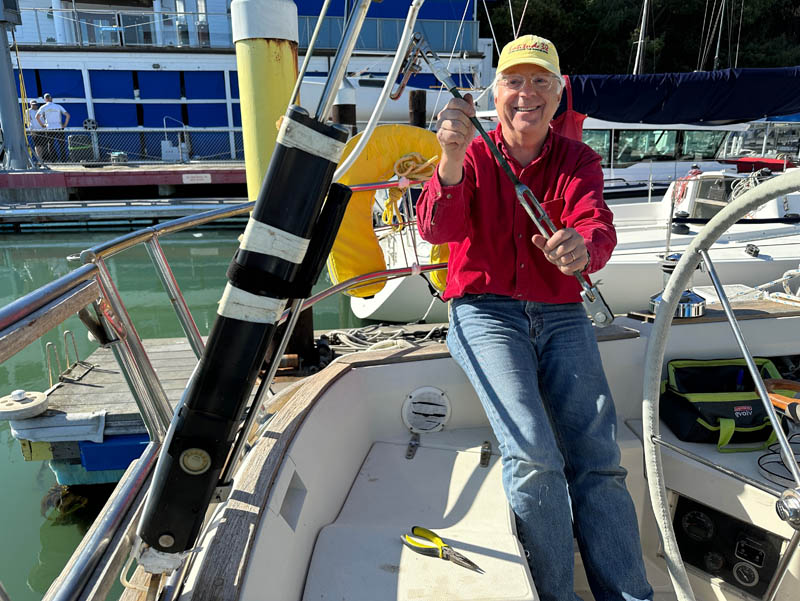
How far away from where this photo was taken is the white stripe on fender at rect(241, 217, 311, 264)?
0.95 m

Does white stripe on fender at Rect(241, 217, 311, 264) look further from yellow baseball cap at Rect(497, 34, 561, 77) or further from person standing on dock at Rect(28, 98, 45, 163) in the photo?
person standing on dock at Rect(28, 98, 45, 163)

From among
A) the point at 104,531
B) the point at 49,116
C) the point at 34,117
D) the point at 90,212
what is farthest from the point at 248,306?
the point at 34,117

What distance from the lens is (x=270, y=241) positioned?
951mm

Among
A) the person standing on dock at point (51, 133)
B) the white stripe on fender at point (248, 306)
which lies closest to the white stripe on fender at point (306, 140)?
the white stripe on fender at point (248, 306)

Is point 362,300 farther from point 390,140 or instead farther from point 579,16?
point 579,16

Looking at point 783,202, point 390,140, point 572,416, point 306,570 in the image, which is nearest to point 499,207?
point 572,416

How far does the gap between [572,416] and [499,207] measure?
0.70 m

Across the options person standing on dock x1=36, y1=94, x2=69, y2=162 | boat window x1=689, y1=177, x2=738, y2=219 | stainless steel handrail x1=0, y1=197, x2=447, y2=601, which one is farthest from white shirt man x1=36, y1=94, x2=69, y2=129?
stainless steel handrail x1=0, y1=197, x2=447, y2=601

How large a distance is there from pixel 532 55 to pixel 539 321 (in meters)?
0.82

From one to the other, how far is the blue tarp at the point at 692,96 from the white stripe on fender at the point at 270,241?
6.02 m

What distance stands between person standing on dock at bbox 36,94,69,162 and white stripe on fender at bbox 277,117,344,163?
55.1ft

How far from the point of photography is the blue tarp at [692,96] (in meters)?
5.66

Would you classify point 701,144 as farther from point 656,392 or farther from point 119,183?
point 119,183

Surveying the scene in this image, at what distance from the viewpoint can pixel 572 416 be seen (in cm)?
174
